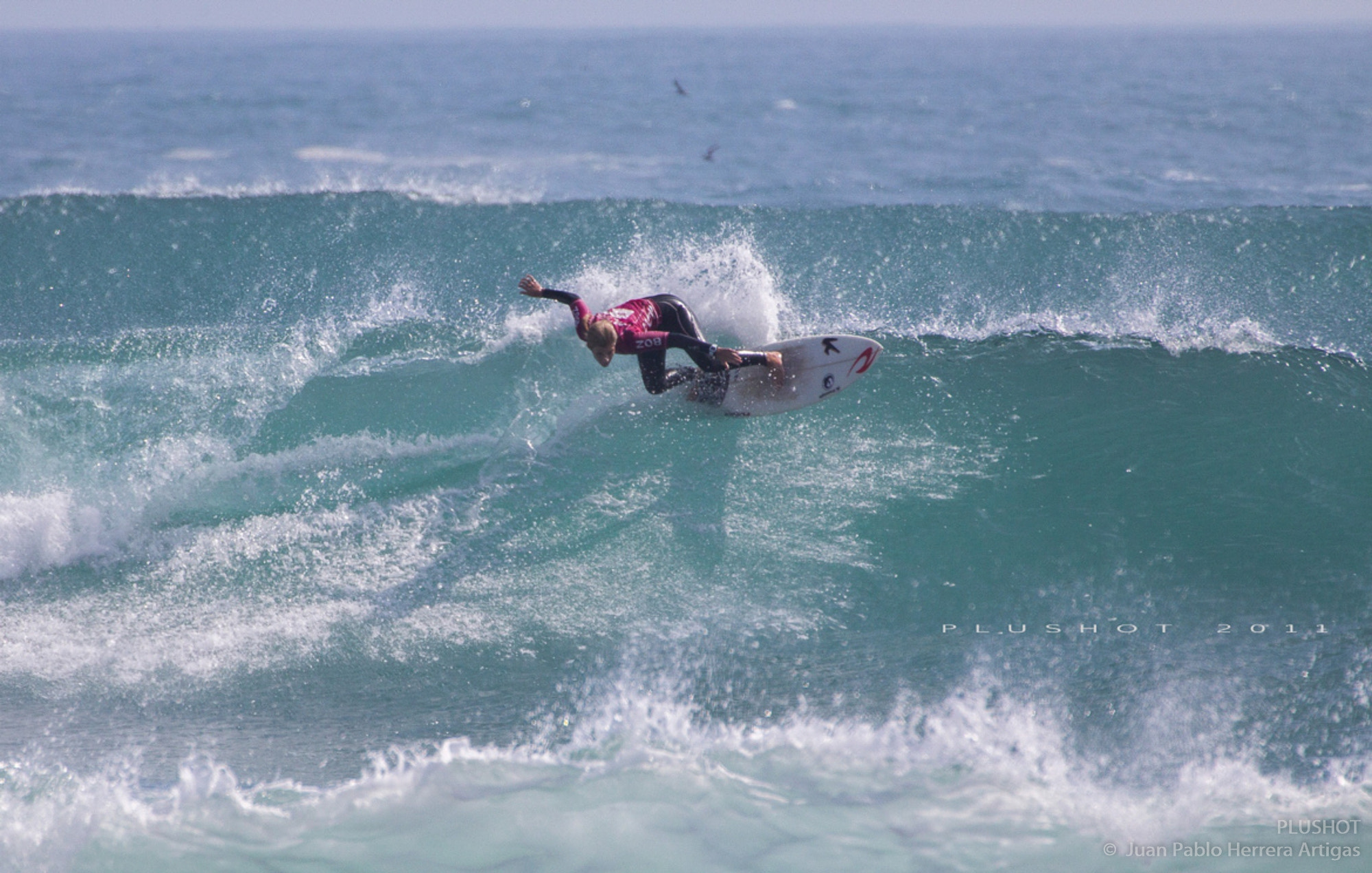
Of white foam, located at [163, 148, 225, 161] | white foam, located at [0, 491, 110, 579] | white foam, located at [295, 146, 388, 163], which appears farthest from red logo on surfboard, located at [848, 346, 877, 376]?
white foam, located at [163, 148, 225, 161]

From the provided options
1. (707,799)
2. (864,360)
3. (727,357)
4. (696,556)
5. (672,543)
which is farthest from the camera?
(864,360)

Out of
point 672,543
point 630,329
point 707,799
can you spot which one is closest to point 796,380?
point 630,329

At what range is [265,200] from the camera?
9.86 metres

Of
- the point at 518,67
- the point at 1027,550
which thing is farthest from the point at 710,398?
the point at 518,67

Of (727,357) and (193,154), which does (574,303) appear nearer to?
(727,357)

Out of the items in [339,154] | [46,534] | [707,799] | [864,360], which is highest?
[339,154]

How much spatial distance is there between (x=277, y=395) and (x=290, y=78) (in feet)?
87.9

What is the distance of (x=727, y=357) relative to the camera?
6.02 metres

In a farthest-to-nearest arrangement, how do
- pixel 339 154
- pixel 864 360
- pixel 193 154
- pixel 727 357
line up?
pixel 339 154, pixel 193 154, pixel 864 360, pixel 727 357

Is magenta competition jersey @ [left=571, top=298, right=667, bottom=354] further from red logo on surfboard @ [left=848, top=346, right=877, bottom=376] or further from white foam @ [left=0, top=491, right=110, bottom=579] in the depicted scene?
white foam @ [left=0, top=491, right=110, bottom=579]

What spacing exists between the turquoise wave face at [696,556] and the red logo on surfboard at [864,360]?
1.13 feet

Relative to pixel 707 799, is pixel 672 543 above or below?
above

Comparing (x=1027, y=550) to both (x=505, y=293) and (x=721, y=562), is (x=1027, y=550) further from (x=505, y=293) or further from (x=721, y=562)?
(x=505, y=293)

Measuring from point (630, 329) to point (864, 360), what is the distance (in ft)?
5.81
